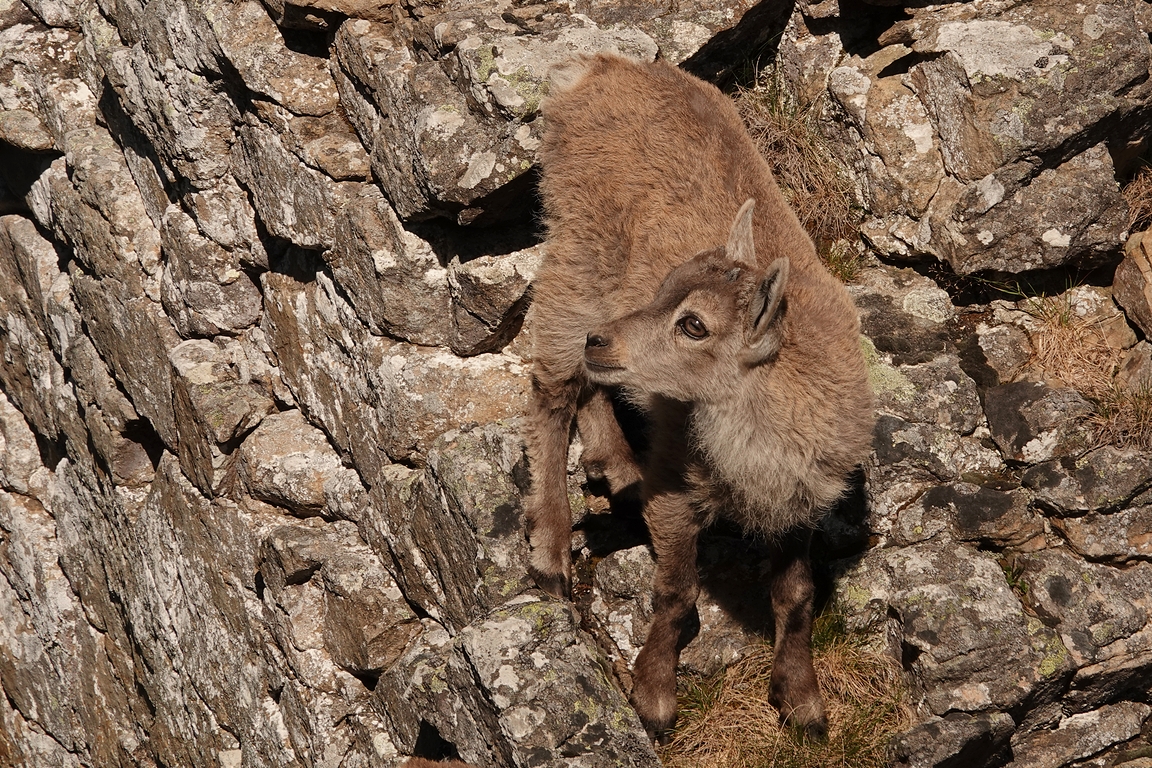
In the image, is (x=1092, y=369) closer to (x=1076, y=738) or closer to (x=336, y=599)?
(x=1076, y=738)

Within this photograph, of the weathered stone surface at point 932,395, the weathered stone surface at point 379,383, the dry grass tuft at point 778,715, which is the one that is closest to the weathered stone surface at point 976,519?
the weathered stone surface at point 932,395

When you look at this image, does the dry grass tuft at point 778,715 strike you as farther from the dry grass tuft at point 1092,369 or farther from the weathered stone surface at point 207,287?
the weathered stone surface at point 207,287

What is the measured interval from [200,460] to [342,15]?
3.96 meters

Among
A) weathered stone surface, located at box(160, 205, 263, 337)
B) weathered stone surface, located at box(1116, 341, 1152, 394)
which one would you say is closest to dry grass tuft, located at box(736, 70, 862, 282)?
weathered stone surface, located at box(1116, 341, 1152, 394)

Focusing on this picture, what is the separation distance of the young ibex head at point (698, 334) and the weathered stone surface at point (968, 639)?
186 cm

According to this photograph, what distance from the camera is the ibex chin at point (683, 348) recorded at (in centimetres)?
561

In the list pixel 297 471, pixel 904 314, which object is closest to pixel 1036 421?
pixel 904 314

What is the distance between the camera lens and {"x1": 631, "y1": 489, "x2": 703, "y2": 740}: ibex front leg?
20.0ft

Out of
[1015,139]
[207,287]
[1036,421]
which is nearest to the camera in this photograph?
[1036,421]

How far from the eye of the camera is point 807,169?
25.8ft

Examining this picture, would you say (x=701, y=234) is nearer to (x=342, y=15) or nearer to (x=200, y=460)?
(x=342, y=15)

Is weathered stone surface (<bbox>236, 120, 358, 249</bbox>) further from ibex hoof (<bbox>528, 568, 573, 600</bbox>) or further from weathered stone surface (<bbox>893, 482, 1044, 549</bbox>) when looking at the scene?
Answer: weathered stone surface (<bbox>893, 482, 1044, 549</bbox>)

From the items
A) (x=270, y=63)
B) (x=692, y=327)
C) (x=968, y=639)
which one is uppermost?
(x=270, y=63)

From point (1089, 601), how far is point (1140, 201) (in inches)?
119
